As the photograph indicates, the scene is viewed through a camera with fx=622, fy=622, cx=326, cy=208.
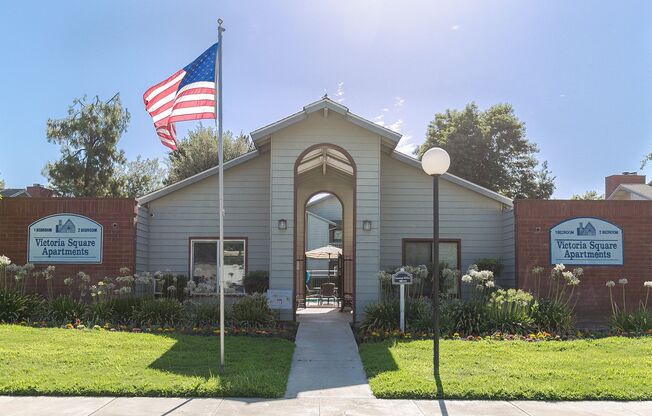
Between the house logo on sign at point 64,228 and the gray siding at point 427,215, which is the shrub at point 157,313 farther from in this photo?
the gray siding at point 427,215

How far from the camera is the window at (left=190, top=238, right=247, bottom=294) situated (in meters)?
16.4

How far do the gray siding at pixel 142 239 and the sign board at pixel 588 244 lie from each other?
10264 mm

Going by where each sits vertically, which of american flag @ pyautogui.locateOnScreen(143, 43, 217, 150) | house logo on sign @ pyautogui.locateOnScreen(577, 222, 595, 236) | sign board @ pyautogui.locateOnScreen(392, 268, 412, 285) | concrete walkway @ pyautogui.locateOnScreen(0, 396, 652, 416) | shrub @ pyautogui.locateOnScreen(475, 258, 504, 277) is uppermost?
american flag @ pyautogui.locateOnScreen(143, 43, 217, 150)

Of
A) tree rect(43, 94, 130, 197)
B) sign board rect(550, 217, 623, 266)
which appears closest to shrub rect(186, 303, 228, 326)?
sign board rect(550, 217, 623, 266)

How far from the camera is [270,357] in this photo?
10.0 metres

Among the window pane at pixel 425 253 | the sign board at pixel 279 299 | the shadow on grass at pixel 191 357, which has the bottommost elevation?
the shadow on grass at pixel 191 357

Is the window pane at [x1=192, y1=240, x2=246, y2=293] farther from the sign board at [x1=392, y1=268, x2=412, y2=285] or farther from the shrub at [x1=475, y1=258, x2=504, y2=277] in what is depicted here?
the shrub at [x1=475, y1=258, x2=504, y2=277]

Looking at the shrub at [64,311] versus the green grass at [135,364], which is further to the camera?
the shrub at [64,311]

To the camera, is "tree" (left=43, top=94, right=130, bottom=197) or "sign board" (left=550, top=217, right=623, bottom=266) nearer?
"sign board" (left=550, top=217, right=623, bottom=266)

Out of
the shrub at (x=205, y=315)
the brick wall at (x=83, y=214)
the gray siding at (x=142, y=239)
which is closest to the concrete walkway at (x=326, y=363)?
the shrub at (x=205, y=315)

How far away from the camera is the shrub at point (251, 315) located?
13062 millimetres

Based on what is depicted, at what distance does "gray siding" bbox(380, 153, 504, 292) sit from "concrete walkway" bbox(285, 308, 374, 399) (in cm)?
289

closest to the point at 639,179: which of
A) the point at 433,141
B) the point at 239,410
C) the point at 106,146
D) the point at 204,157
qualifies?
the point at 433,141

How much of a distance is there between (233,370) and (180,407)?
5.64 ft
